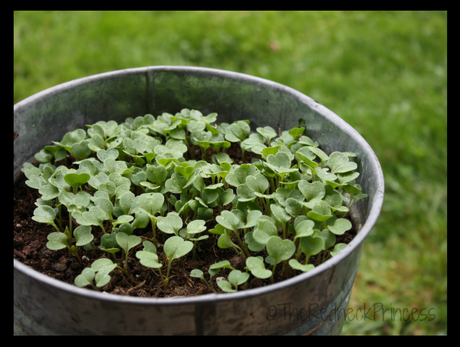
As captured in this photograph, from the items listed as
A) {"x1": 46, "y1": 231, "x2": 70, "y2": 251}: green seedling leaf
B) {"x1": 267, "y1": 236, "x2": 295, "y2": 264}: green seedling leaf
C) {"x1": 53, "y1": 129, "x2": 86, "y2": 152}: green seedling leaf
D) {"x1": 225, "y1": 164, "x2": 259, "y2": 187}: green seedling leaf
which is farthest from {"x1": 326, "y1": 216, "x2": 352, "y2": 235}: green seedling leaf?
{"x1": 53, "y1": 129, "x2": 86, "y2": 152}: green seedling leaf

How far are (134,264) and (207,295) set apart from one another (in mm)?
353

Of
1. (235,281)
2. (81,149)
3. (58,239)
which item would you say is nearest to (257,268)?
(235,281)

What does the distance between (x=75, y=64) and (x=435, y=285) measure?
2209 mm

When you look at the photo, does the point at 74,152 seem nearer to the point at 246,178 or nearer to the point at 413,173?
the point at 246,178

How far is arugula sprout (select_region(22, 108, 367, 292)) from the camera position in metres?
0.81

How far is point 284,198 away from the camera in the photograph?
91 centimetres

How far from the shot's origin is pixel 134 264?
93 cm

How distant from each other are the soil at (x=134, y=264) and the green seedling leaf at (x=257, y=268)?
74 mm

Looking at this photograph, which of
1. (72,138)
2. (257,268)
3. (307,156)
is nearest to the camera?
(257,268)

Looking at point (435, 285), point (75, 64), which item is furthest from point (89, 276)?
point (75, 64)

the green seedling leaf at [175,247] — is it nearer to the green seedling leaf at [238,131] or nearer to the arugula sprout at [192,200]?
the arugula sprout at [192,200]

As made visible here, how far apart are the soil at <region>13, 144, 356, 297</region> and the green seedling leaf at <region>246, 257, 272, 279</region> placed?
74 millimetres

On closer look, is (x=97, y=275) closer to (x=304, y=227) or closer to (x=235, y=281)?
(x=235, y=281)

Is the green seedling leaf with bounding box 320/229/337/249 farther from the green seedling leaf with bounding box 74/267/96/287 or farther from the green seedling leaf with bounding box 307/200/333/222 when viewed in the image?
the green seedling leaf with bounding box 74/267/96/287
